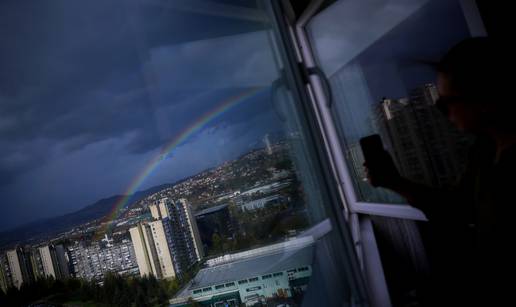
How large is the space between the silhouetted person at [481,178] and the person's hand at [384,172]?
94 mm

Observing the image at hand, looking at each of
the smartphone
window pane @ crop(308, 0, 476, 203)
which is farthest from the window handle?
the smartphone

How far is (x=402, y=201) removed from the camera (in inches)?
84.8

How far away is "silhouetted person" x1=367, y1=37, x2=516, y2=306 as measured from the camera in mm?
627

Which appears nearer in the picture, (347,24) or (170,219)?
(170,219)

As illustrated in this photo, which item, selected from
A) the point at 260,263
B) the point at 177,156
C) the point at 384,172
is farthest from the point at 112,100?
the point at 384,172

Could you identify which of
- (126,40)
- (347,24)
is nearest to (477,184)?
(126,40)

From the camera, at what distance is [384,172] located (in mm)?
962

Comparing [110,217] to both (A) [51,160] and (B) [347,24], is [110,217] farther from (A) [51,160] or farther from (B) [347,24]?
(B) [347,24]

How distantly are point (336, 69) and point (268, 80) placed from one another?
0.87 m

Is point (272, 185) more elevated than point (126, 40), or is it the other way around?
point (126, 40)

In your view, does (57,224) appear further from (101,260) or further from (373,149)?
(373,149)

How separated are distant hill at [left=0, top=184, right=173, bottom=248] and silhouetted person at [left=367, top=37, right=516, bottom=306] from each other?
1.00 metres

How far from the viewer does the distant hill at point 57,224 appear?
718 mm

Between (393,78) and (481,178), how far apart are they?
1.56 meters
